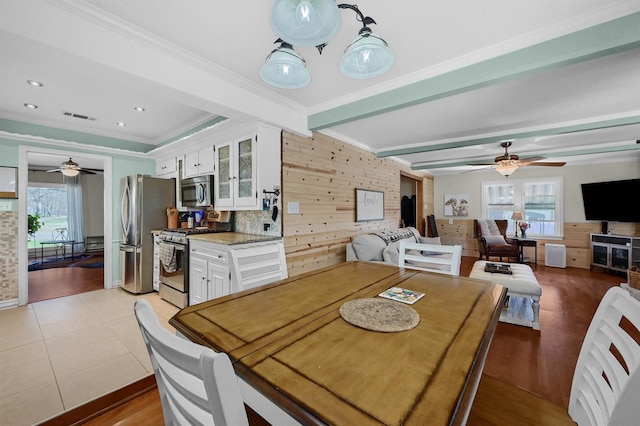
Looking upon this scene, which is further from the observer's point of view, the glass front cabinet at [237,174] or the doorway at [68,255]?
the doorway at [68,255]

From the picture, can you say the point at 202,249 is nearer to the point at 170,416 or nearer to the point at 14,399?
the point at 14,399

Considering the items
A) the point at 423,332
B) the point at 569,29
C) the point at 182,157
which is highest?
the point at 569,29

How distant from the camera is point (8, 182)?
10.8 ft

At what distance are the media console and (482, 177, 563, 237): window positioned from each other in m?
0.73

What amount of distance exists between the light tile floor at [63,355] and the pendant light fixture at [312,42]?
2427 millimetres

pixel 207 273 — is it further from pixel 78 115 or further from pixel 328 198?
pixel 78 115

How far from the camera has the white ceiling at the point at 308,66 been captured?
155cm

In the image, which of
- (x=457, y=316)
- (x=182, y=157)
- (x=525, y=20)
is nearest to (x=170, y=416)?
(x=457, y=316)

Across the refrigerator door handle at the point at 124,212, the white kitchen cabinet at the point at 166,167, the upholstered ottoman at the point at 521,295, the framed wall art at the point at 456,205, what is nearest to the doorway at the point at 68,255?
the refrigerator door handle at the point at 124,212

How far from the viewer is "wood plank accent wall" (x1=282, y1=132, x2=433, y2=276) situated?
10.3 feet

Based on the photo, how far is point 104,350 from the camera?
2.35 metres

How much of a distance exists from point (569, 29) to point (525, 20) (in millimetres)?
306

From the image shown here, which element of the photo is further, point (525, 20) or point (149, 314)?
point (525, 20)

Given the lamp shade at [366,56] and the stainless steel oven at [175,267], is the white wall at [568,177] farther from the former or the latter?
the stainless steel oven at [175,267]
